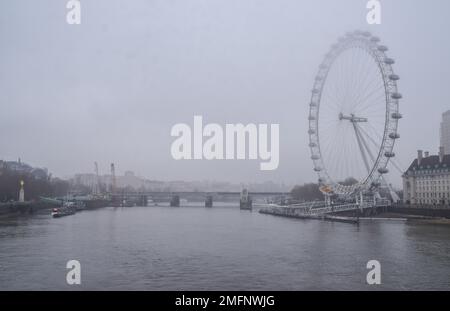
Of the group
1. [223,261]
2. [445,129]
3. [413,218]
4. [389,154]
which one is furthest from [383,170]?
[445,129]

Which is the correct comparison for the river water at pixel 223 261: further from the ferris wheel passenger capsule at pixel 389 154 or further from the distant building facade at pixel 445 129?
the distant building facade at pixel 445 129

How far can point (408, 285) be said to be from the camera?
9.27m

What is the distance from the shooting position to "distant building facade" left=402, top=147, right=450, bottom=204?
114 ft

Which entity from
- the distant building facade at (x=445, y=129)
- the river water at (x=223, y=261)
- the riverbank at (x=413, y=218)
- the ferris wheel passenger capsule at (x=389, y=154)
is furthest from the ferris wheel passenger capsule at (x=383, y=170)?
the distant building facade at (x=445, y=129)

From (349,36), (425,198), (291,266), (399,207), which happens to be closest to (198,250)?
(291,266)

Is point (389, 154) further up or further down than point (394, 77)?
further down

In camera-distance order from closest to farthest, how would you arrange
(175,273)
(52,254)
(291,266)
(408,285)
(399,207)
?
(408,285) → (175,273) → (291,266) → (52,254) → (399,207)

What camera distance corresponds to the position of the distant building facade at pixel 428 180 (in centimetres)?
3481

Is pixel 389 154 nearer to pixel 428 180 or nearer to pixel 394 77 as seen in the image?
pixel 394 77

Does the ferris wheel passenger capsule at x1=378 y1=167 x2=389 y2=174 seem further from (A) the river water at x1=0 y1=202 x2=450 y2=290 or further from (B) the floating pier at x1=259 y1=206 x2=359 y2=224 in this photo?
(A) the river water at x1=0 y1=202 x2=450 y2=290

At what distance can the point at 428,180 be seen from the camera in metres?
36.4

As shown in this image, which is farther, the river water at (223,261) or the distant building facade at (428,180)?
the distant building facade at (428,180)
